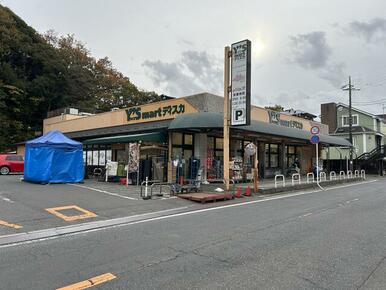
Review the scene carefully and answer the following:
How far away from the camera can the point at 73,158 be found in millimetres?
18016

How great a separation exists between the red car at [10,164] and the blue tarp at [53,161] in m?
10.5

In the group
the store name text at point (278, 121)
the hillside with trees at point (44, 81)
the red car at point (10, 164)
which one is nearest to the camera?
the store name text at point (278, 121)

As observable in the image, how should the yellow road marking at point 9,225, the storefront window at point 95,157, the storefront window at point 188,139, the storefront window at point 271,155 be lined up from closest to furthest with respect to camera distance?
the yellow road marking at point 9,225
the storefront window at point 188,139
the storefront window at point 95,157
the storefront window at point 271,155

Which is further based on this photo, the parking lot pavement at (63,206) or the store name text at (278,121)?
the store name text at (278,121)

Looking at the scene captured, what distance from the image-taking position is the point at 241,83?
1564cm

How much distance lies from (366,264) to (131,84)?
51815mm

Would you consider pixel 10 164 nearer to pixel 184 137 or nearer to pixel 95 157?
pixel 95 157

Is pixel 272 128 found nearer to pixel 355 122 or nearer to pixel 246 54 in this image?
pixel 246 54

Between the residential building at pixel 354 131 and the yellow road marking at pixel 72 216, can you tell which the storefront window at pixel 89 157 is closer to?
the yellow road marking at pixel 72 216

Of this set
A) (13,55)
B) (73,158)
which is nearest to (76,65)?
(13,55)

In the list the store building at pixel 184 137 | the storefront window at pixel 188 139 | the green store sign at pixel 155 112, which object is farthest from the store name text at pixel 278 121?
the green store sign at pixel 155 112

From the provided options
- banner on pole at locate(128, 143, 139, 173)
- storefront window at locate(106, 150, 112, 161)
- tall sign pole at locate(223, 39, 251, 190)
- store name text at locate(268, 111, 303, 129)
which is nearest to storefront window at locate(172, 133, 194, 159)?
banner on pole at locate(128, 143, 139, 173)

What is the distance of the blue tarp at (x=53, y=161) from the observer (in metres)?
17.0

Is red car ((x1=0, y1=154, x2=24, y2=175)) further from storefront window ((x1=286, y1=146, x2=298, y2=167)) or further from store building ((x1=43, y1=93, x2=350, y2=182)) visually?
storefront window ((x1=286, y1=146, x2=298, y2=167))
